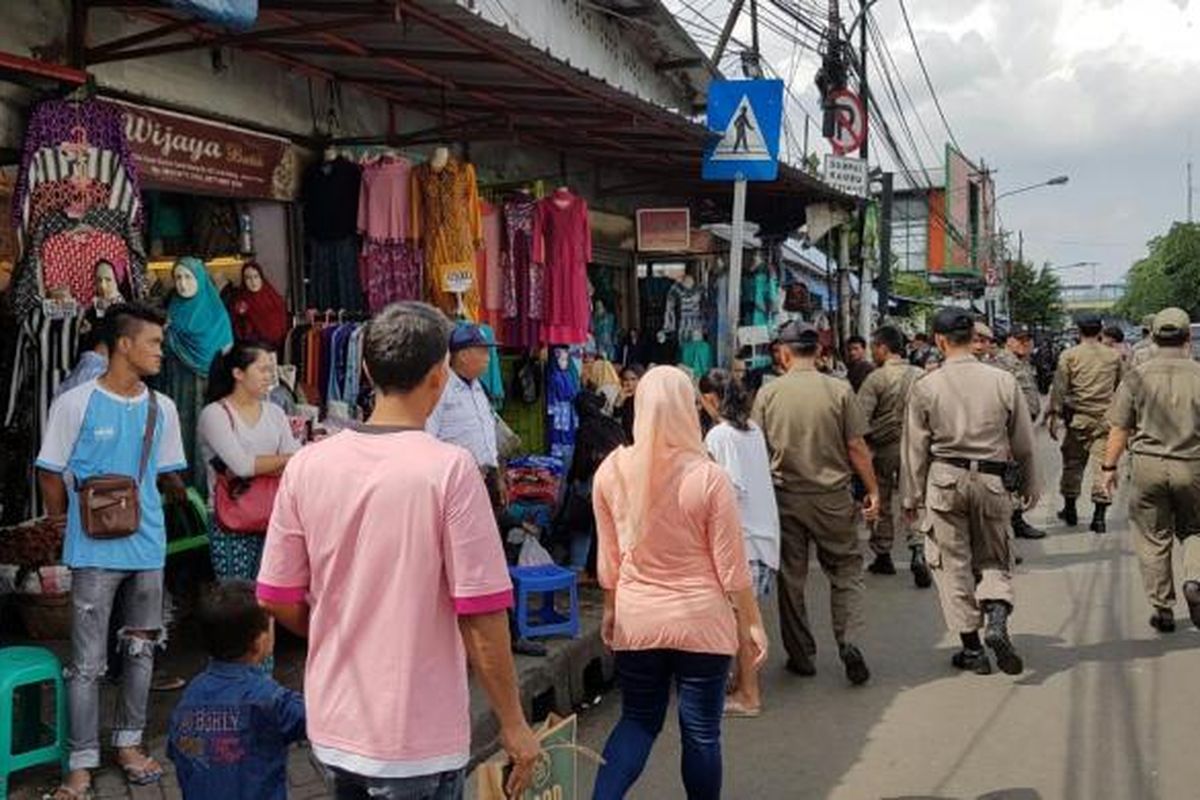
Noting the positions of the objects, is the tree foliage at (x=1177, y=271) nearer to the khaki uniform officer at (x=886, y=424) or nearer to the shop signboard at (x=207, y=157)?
the khaki uniform officer at (x=886, y=424)

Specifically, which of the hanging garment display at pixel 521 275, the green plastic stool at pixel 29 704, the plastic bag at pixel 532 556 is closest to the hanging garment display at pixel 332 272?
the hanging garment display at pixel 521 275

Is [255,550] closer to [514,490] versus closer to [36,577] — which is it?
[36,577]

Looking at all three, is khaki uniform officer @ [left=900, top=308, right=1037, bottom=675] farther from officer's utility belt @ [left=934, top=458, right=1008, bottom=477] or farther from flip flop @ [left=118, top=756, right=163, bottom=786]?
flip flop @ [left=118, top=756, right=163, bottom=786]

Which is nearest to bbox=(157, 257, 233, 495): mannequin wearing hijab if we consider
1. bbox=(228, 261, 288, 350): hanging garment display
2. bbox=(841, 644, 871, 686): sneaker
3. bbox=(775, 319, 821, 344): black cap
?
bbox=(228, 261, 288, 350): hanging garment display

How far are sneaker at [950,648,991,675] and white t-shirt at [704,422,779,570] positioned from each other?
4.92 ft

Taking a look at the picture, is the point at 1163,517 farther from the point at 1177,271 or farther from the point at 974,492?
the point at 1177,271

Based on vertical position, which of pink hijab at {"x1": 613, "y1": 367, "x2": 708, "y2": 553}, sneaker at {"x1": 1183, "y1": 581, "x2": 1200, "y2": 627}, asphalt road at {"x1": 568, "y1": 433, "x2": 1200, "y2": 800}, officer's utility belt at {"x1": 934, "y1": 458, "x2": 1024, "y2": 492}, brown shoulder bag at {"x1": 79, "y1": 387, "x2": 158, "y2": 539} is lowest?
asphalt road at {"x1": 568, "y1": 433, "x2": 1200, "y2": 800}

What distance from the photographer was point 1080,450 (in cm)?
1073

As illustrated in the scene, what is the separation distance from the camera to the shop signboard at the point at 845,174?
43.7 feet

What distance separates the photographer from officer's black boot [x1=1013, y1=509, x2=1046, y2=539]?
10438 mm

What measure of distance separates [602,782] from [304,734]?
4.15 feet

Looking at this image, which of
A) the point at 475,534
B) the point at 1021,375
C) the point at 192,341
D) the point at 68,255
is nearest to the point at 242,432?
the point at 68,255

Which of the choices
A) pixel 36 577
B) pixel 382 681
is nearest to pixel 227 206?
pixel 36 577

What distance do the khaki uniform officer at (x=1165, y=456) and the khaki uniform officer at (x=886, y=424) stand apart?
1929 millimetres
